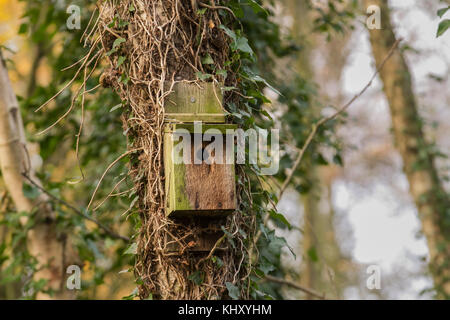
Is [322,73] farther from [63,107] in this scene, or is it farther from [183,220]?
[183,220]

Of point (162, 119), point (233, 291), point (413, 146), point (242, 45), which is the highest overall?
point (413, 146)

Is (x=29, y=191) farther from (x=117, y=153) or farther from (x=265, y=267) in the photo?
(x=265, y=267)

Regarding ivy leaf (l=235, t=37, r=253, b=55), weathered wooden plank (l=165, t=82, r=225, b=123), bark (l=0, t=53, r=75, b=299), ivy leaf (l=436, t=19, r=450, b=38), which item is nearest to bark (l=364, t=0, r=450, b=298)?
ivy leaf (l=436, t=19, r=450, b=38)

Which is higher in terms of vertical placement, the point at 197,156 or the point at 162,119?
the point at 162,119

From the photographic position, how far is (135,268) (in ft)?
7.44

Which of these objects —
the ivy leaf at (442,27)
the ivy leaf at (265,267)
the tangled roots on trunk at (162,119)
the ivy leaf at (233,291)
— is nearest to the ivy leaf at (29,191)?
the tangled roots on trunk at (162,119)

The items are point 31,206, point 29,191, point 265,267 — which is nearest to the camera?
point 265,267

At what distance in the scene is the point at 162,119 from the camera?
213 cm

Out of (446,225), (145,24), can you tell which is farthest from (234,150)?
(446,225)

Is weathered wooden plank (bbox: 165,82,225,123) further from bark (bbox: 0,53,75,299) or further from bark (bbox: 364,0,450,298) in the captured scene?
bark (bbox: 364,0,450,298)

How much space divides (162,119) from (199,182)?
275 mm

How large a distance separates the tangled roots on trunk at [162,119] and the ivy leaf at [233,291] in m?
0.02

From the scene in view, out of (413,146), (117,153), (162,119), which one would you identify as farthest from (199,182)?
(413,146)

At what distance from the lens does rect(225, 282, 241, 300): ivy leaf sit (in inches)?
83.2
